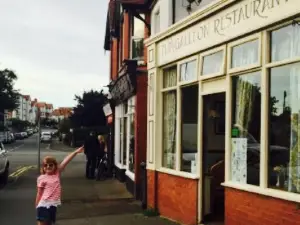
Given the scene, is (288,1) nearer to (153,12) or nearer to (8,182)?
(153,12)

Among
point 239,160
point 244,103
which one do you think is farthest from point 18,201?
point 244,103

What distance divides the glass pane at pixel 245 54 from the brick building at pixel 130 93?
A: 17.9 ft

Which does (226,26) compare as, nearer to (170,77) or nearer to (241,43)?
(241,43)

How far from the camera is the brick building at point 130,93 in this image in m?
14.1

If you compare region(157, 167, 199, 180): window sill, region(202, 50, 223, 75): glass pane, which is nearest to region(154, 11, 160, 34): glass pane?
region(157, 167, 199, 180): window sill

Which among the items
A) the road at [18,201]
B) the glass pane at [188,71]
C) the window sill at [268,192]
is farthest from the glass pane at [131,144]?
the window sill at [268,192]

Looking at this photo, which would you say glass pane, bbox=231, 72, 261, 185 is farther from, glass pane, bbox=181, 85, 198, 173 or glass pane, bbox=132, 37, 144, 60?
glass pane, bbox=132, 37, 144, 60

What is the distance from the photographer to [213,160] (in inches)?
423

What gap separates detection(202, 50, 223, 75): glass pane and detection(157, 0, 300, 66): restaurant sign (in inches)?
7.3

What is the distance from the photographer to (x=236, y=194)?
829 centimetres

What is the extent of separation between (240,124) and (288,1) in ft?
7.19

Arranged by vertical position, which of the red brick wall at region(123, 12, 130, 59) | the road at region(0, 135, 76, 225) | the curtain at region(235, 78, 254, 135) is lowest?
the road at region(0, 135, 76, 225)

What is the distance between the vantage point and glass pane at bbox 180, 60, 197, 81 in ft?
33.4

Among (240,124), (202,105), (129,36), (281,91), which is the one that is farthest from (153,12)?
(281,91)
